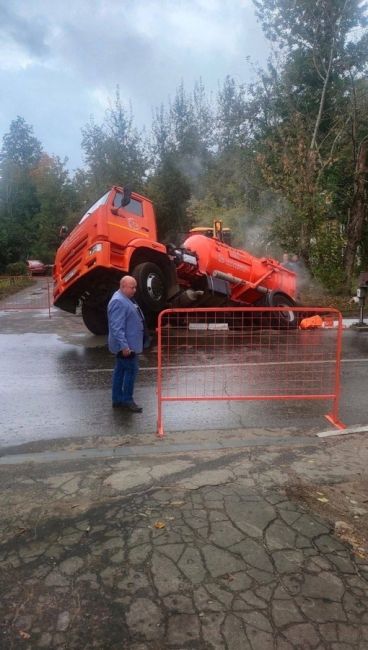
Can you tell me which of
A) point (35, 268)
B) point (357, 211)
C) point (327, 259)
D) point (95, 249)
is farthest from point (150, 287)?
point (35, 268)

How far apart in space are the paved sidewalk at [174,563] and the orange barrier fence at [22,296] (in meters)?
12.6

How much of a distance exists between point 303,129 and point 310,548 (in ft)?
59.6

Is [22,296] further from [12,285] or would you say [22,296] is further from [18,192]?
[18,192]

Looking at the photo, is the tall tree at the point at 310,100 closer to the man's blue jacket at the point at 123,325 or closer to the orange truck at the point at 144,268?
the orange truck at the point at 144,268

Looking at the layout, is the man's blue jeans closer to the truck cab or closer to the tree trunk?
the truck cab

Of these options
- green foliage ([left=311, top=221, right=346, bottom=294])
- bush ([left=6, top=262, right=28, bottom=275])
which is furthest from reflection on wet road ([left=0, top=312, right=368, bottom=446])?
bush ([left=6, top=262, right=28, bottom=275])

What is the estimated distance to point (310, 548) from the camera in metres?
3.02

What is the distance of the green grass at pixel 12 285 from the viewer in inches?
929

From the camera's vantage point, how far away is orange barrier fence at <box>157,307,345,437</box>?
19.8 feet

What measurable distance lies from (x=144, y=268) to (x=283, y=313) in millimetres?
3329

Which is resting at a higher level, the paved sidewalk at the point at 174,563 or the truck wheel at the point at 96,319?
the truck wheel at the point at 96,319

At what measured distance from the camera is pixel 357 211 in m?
18.8

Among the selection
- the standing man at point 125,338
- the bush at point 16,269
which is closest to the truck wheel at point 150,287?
the standing man at point 125,338

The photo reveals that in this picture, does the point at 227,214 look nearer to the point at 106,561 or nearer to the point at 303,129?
the point at 303,129
